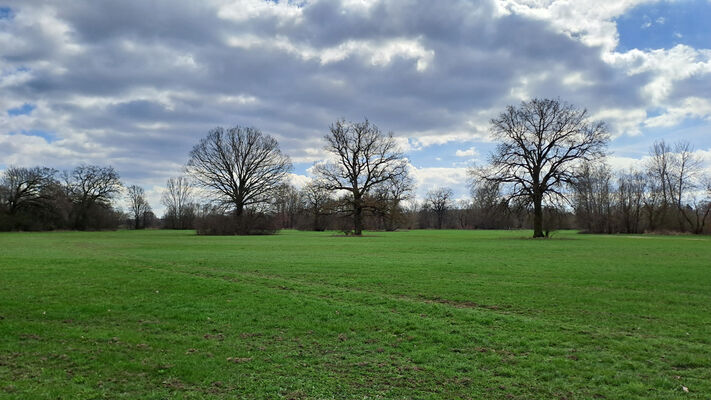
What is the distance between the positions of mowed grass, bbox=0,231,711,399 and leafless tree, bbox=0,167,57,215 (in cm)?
8890

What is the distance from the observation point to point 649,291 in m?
12.6

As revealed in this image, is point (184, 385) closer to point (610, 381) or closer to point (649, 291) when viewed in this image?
point (610, 381)

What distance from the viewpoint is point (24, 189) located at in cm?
8456

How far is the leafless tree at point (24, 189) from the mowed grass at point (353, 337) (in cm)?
8890

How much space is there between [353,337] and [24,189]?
10222 cm

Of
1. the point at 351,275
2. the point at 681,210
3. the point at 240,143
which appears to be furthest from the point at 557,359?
the point at 681,210

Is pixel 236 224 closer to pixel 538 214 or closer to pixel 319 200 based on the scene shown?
pixel 319 200

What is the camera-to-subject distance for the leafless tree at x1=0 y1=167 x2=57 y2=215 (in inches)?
3290

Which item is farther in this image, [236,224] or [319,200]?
[236,224]

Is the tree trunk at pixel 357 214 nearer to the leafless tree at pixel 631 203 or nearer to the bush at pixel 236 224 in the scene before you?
the bush at pixel 236 224

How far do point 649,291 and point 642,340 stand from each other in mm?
6086

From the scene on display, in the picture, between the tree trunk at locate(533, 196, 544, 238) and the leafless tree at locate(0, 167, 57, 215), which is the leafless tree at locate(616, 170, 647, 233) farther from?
the leafless tree at locate(0, 167, 57, 215)

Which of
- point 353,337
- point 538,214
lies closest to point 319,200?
point 538,214

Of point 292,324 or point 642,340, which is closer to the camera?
point 642,340
